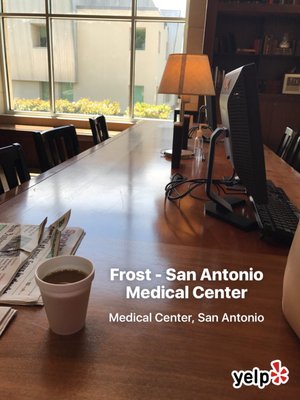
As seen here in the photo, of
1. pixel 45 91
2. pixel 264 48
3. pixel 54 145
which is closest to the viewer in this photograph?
pixel 54 145

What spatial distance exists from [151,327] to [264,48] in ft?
14.1

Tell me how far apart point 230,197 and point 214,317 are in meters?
0.67

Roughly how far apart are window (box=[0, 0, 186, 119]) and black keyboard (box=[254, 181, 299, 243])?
4196 mm

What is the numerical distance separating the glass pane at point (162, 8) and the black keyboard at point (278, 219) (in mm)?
4253

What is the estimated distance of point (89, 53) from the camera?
4.92 metres

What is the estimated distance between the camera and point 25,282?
64 cm

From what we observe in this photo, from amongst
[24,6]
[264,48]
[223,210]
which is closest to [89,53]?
[24,6]

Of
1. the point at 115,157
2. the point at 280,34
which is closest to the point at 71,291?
the point at 115,157

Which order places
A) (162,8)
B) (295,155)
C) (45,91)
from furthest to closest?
(45,91)
(162,8)
(295,155)

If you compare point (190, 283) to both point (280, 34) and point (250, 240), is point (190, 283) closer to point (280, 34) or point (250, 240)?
point (250, 240)

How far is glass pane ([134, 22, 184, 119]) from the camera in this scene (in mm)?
4641

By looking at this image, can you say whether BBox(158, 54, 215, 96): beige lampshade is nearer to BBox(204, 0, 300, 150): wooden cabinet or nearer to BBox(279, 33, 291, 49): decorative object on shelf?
BBox(204, 0, 300, 150): wooden cabinet

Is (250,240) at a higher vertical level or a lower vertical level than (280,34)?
lower

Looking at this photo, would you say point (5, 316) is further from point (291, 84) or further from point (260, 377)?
point (291, 84)
